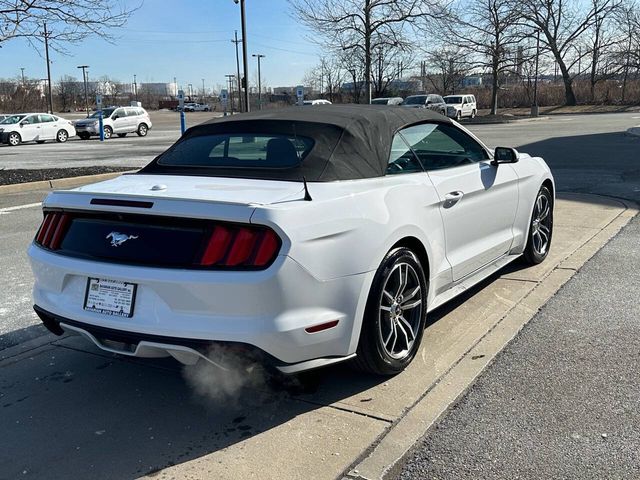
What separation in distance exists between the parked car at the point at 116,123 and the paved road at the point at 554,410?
32160 millimetres

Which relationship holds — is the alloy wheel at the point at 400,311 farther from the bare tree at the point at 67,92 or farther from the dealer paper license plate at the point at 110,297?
the bare tree at the point at 67,92

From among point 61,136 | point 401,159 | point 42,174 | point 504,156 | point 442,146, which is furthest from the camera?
point 61,136

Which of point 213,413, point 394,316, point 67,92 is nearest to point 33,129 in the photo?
point 213,413

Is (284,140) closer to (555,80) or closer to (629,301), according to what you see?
(629,301)

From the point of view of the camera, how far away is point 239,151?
4.12 metres

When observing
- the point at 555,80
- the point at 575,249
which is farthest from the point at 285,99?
the point at 575,249

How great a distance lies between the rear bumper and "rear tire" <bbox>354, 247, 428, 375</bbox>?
0.68 feet

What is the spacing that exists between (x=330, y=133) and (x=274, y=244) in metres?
1.18

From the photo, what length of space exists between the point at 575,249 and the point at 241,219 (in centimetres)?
472

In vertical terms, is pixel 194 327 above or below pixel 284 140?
below

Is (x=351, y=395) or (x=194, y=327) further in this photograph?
(x=351, y=395)

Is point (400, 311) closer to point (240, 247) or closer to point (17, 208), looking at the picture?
point (240, 247)

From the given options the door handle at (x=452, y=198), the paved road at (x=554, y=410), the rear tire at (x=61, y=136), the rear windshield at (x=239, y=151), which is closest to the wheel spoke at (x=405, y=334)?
the paved road at (x=554, y=410)

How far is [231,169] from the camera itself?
12.6 feet
